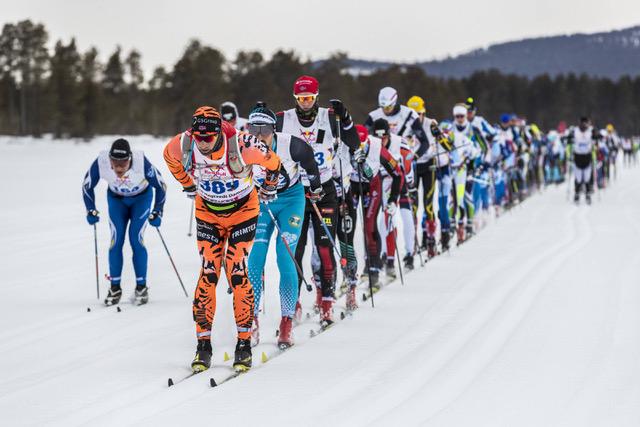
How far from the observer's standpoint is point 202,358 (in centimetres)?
637

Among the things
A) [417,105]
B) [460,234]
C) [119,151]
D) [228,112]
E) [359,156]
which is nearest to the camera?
[359,156]

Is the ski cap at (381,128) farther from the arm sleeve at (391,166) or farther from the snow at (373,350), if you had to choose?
the snow at (373,350)

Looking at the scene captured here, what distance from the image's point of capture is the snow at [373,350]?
5.36 m

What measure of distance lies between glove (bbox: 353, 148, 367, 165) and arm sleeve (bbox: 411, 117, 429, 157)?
8.54 feet

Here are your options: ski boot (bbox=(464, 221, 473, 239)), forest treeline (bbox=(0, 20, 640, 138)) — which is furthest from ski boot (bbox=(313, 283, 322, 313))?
forest treeline (bbox=(0, 20, 640, 138))

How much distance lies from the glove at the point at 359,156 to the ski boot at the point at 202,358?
2.80m

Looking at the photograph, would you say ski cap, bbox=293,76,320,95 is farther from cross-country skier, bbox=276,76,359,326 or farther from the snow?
the snow

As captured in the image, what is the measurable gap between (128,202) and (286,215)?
2780 millimetres

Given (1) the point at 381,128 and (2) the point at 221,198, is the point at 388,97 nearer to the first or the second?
(1) the point at 381,128

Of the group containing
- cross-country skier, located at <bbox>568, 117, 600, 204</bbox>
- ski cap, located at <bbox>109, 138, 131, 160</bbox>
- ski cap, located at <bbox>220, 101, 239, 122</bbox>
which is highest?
ski cap, located at <bbox>220, 101, 239, 122</bbox>

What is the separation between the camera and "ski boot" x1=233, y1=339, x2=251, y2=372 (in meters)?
6.28

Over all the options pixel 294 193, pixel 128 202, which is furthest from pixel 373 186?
pixel 294 193

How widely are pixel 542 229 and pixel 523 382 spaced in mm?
10705

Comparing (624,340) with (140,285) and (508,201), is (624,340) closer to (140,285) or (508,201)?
(140,285)
